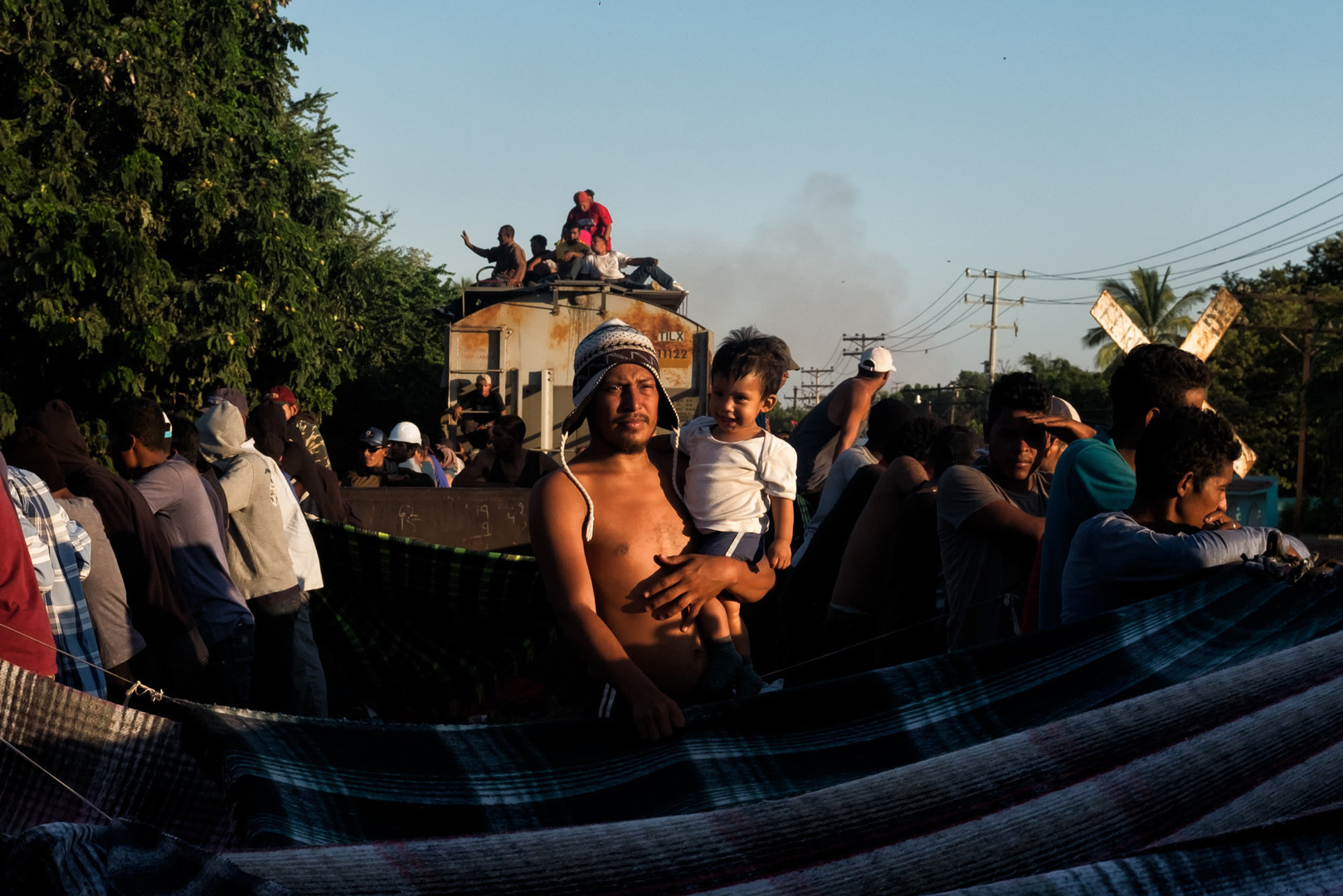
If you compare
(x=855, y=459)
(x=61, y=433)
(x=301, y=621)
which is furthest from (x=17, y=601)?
(x=855, y=459)

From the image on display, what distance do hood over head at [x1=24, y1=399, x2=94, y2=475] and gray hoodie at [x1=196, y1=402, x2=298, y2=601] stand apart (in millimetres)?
1079

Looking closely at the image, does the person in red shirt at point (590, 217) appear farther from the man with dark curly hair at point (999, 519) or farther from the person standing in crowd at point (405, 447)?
the man with dark curly hair at point (999, 519)

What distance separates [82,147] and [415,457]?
900 cm

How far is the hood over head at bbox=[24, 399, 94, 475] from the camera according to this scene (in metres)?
4.81

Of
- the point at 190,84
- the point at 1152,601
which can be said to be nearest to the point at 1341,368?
the point at 190,84

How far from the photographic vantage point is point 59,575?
4.12 m

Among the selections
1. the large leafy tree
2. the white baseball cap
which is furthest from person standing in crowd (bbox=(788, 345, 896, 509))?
the large leafy tree

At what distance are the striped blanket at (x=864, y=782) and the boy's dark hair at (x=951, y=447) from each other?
2647 millimetres

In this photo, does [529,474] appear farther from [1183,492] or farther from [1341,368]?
[1341,368]

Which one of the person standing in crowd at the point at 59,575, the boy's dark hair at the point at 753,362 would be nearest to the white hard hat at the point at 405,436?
the person standing in crowd at the point at 59,575

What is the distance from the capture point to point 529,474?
1053 cm

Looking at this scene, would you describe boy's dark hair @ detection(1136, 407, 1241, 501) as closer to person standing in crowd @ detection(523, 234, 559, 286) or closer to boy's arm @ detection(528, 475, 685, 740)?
boy's arm @ detection(528, 475, 685, 740)

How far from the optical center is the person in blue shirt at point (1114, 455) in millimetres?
3543

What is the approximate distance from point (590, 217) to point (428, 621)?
17.2 meters
